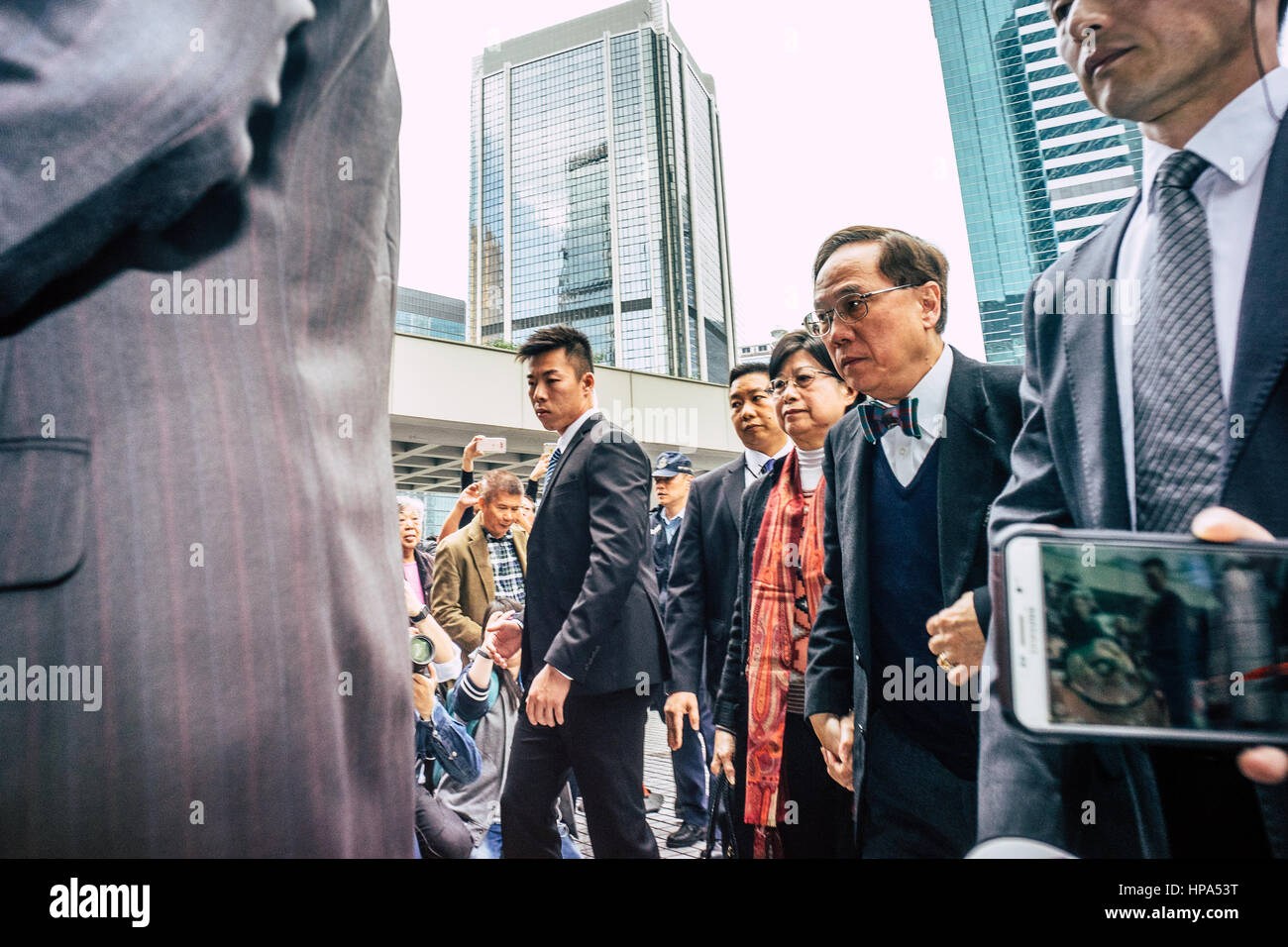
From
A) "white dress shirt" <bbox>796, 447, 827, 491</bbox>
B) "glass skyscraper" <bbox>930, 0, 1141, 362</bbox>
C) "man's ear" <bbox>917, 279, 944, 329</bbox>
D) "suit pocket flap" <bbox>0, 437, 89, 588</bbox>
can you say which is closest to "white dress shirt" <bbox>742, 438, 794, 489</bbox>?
"white dress shirt" <bbox>796, 447, 827, 491</bbox>

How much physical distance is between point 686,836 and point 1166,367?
3.13m

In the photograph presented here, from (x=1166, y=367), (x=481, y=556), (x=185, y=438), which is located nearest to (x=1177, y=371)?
(x=1166, y=367)

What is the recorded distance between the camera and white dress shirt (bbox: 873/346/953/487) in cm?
141

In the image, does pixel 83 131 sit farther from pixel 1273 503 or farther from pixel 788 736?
pixel 788 736

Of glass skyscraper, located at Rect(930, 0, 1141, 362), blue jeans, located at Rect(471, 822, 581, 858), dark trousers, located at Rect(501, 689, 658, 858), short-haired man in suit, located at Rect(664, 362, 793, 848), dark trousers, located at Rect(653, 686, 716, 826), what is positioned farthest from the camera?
dark trousers, located at Rect(653, 686, 716, 826)

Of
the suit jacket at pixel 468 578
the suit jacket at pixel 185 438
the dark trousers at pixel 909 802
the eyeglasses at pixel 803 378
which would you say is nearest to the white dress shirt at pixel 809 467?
the eyeglasses at pixel 803 378

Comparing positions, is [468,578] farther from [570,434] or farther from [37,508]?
[37,508]

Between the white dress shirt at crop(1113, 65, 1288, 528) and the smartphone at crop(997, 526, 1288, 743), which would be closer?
the smartphone at crop(997, 526, 1288, 743)

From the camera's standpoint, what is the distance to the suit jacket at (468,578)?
3.65m

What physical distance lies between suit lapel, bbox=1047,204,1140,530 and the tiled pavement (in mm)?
1905

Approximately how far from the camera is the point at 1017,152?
1465 mm

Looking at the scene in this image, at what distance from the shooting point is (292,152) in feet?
2.76

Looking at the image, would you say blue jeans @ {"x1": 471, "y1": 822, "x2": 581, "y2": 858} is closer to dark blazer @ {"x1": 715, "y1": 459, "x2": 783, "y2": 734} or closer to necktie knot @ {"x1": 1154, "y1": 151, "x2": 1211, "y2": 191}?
dark blazer @ {"x1": 715, "y1": 459, "x2": 783, "y2": 734}
